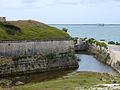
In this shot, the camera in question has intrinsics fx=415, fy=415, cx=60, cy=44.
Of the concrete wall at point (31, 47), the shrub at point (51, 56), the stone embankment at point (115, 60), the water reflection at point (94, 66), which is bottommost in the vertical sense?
the water reflection at point (94, 66)

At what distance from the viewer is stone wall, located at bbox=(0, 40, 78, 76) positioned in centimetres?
5841

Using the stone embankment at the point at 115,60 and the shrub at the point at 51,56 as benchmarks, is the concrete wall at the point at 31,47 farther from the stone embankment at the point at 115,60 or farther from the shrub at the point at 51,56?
the stone embankment at the point at 115,60

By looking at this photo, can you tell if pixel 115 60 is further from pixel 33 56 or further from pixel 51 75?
pixel 33 56

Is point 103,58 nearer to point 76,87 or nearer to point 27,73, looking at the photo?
point 27,73

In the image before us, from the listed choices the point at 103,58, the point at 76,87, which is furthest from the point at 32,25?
the point at 76,87

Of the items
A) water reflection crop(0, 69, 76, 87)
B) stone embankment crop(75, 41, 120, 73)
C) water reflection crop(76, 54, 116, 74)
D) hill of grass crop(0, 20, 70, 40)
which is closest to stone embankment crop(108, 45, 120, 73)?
stone embankment crop(75, 41, 120, 73)

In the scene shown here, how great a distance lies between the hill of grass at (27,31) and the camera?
210 ft

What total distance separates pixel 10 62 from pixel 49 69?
6998 mm

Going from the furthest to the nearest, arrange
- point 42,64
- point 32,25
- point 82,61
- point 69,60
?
point 82,61, point 32,25, point 69,60, point 42,64

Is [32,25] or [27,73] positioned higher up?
[32,25]

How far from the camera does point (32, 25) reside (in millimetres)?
73250

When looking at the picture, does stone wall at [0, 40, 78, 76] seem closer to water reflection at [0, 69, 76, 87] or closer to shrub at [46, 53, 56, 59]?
shrub at [46, 53, 56, 59]

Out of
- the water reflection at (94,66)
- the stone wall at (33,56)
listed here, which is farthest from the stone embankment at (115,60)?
the stone wall at (33,56)

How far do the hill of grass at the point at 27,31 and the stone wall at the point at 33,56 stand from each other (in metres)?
1.64
